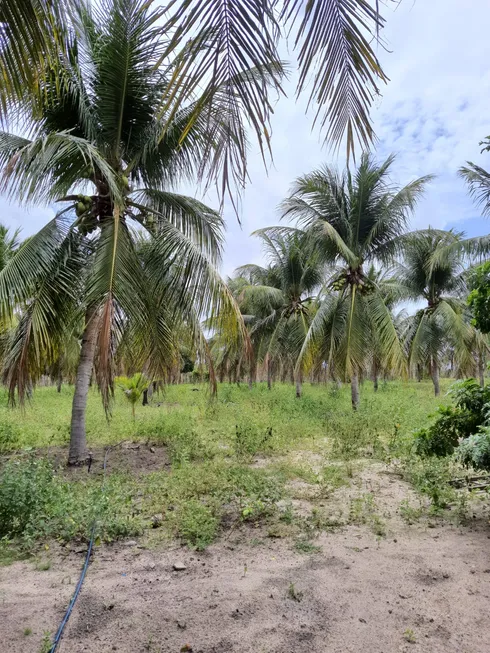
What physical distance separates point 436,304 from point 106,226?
13.1m

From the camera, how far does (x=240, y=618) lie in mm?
2557

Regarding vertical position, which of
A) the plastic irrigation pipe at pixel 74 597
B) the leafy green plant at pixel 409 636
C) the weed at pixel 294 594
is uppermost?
the leafy green plant at pixel 409 636

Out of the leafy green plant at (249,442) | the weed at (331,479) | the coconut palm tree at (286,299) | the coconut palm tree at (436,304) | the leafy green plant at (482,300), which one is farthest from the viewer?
the coconut palm tree at (286,299)

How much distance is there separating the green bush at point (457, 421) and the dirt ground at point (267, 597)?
815 millimetres

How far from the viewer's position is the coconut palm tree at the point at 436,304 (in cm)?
1344

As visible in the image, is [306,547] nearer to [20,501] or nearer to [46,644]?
[46,644]

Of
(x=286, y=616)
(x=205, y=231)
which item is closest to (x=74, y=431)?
(x=205, y=231)

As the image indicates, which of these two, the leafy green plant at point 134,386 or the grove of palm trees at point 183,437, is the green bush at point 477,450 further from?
the leafy green plant at point 134,386

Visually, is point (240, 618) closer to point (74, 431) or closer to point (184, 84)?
point (184, 84)

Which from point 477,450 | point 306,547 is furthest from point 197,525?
point 477,450

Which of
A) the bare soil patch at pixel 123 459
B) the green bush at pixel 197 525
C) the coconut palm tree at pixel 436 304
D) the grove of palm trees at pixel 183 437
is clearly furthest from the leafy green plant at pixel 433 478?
the coconut palm tree at pixel 436 304

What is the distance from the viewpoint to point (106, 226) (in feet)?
20.0

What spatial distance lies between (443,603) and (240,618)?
4.43 ft

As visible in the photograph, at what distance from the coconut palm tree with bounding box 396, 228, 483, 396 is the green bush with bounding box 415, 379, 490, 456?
9.79 metres
